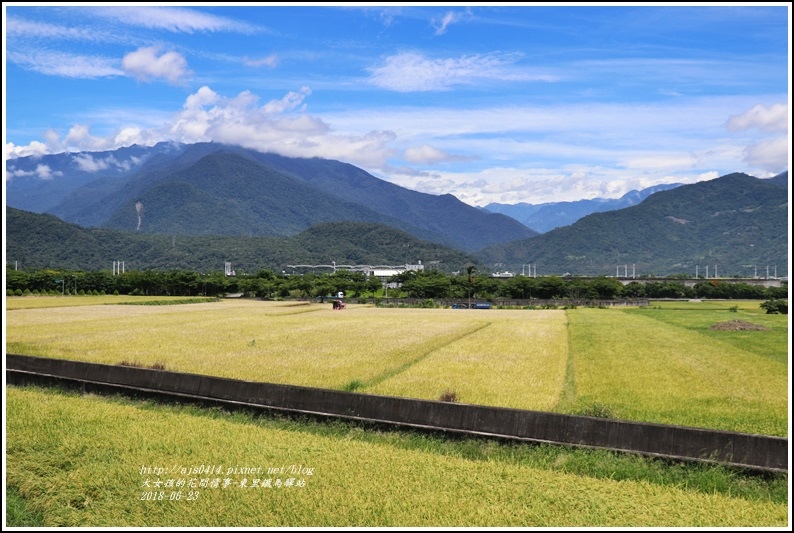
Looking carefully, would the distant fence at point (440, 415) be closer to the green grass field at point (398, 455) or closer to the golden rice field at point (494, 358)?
the green grass field at point (398, 455)

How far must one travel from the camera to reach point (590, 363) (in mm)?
26953

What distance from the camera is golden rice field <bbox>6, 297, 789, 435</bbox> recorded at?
18.1 metres

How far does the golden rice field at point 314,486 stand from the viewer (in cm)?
959

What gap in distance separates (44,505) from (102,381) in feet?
32.6

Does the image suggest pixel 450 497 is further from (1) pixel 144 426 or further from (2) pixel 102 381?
(2) pixel 102 381

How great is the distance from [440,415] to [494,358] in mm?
13447

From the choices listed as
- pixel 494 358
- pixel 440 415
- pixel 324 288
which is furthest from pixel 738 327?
pixel 324 288

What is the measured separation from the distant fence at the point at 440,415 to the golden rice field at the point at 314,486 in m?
0.65

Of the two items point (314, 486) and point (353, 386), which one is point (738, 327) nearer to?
point (353, 386)

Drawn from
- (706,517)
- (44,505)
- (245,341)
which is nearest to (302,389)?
(44,505)

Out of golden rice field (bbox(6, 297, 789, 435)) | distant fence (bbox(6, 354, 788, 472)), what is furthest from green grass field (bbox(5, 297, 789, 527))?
distant fence (bbox(6, 354, 788, 472))

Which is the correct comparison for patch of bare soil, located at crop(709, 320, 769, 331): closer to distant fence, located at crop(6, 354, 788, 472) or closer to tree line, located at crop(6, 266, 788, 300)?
distant fence, located at crop(6, 354, 788, 472)

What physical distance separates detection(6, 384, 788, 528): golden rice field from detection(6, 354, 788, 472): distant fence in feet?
2.14

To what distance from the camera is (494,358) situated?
90.9 feet
